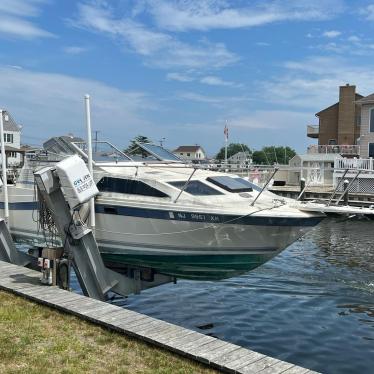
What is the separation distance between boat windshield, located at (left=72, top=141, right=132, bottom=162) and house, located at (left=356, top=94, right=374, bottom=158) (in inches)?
1305

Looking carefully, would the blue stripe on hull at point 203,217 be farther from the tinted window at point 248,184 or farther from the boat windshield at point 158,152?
the boat windshield at point 158,152

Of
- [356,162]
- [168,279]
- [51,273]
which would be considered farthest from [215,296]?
[356,162]

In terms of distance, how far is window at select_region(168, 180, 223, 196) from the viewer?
9359 millimetres

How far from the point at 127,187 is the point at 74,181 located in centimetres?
145

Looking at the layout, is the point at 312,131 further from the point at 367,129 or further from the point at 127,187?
the point at 127,187

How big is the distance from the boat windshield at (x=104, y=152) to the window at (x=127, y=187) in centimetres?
136

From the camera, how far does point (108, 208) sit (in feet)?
31.7

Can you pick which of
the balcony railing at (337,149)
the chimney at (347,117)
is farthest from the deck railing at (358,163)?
the chimney at (347,117)

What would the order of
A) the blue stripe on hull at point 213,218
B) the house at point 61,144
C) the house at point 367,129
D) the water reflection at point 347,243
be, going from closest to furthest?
the blue stripe on hull at point 213,218 < the house at point 61,144 < the water reflection at point 347,243 < the house at point 367,129

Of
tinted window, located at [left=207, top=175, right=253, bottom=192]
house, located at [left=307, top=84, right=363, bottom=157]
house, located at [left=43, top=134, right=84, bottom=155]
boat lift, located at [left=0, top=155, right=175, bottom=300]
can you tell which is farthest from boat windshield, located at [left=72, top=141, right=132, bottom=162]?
house, located at [left=307, top=84, right=363, bottom=157]

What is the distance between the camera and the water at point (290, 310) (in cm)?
828

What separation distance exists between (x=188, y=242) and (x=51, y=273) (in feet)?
7.94

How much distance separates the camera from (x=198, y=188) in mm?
9414

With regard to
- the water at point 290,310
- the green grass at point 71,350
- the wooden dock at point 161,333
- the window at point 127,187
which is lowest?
the water at point 290,310
